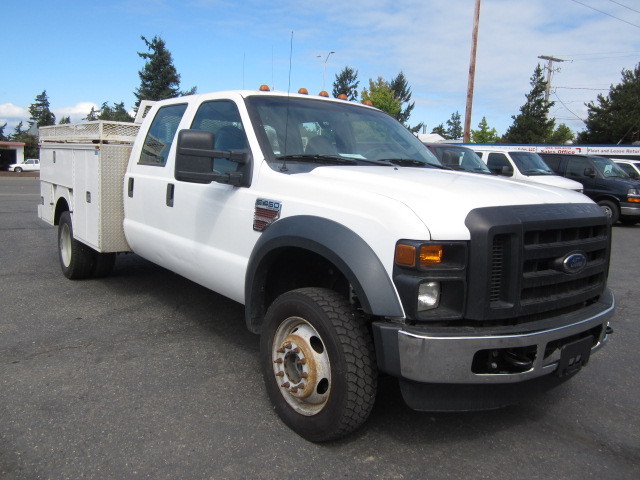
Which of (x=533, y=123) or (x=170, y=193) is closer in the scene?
(x=170, y=193)

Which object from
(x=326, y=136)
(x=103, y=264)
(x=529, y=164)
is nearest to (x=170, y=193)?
(x=326, y=136)

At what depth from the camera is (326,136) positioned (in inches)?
155

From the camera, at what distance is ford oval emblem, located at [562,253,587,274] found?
9.29 feet

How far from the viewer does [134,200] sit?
500cm

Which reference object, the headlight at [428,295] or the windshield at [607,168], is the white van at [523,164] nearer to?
the windshield at [607,168]

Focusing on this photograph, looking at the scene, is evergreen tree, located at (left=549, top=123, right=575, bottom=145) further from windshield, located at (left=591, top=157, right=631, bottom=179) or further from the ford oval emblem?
the ford oval emblem

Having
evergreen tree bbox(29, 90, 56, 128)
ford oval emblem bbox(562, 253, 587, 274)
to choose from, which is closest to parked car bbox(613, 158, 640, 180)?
ford oval emblem bbox(562, 253, 587, 274)

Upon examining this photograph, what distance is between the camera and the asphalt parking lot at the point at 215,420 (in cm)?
278

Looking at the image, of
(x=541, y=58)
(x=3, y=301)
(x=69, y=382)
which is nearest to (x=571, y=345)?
(x=69, y=382)

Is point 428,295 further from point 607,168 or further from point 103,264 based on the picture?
point 607,168

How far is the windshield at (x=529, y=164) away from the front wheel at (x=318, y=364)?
38.1 ft

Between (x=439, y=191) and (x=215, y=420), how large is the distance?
5.86 ft

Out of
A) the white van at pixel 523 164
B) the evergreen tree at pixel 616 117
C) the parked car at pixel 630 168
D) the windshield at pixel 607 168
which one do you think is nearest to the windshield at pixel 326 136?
the white van at pixel 523 164

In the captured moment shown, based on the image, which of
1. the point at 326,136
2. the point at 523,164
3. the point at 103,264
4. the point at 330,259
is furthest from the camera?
the point at 523,164
